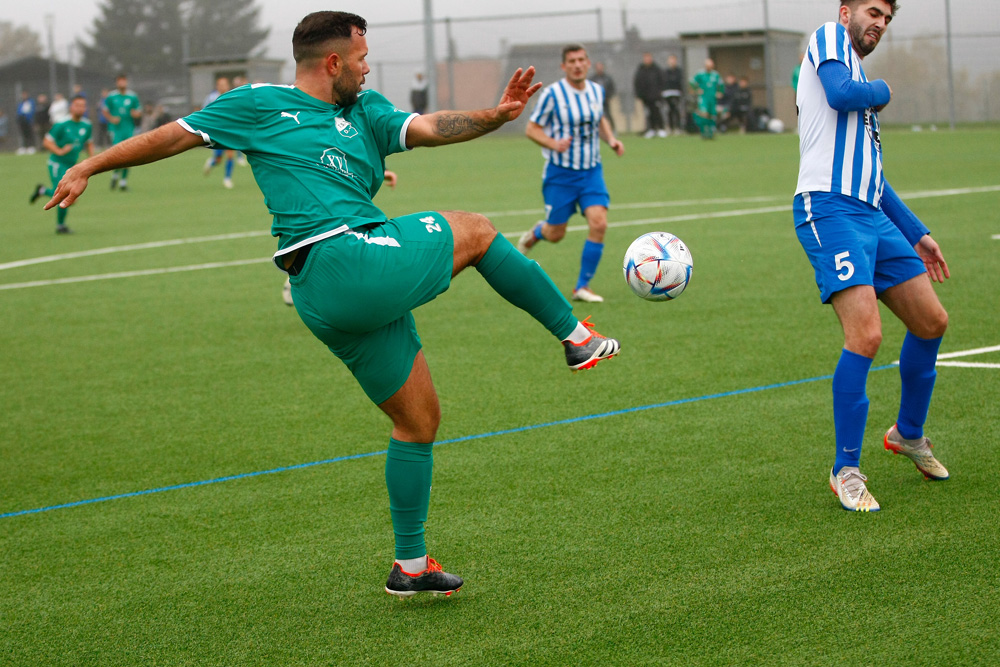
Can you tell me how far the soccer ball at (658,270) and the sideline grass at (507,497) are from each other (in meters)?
0.99

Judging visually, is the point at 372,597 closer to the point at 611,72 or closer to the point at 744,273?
the point at 744,273

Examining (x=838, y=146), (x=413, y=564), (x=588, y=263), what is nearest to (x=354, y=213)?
(x=413, y=564)

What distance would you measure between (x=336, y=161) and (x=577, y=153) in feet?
22.4

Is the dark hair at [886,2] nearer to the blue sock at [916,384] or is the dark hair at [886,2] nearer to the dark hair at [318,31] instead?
the blue sock at [916,384]

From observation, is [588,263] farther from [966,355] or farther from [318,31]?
[318,31]

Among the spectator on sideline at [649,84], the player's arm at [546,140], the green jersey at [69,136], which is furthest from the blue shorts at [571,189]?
the spectator on sideline at [649,84]

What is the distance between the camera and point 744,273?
1123 centimetres

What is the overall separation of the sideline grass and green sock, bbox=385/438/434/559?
241 mm

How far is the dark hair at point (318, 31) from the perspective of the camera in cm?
381

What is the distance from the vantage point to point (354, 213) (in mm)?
3812

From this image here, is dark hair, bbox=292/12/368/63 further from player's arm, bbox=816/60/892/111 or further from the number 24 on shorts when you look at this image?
player's arm, bbox=816/60/892/111

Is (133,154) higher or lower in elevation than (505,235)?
higher

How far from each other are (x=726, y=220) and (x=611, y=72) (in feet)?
93.4

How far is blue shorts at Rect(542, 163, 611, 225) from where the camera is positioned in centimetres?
1049
